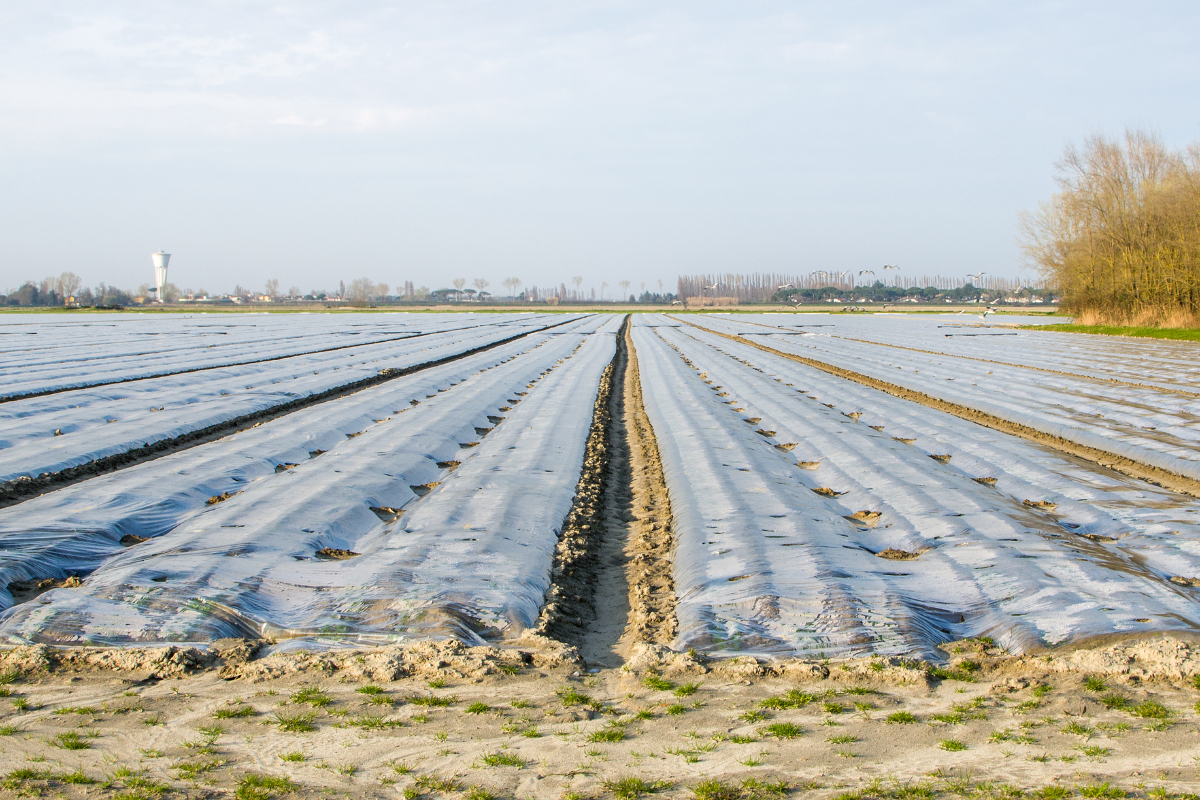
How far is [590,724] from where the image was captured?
338 centimetres

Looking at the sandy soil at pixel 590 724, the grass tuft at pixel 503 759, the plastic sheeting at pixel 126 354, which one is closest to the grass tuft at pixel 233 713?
the sandy soil at pixel 590 724

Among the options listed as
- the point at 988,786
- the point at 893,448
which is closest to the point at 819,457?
the point at 893,448

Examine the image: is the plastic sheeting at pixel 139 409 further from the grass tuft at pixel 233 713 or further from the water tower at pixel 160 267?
the water tower at pixel 160 267

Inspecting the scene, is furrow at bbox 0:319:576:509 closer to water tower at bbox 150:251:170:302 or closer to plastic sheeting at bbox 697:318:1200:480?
plastic sheeting at bbox 697:318:1200:480

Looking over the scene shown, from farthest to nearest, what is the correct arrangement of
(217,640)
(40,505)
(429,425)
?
(429,425) < (40,505) < (217,640)

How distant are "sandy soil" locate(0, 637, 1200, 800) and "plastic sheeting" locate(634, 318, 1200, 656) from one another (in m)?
0.24

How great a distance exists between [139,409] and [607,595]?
905 centimetres

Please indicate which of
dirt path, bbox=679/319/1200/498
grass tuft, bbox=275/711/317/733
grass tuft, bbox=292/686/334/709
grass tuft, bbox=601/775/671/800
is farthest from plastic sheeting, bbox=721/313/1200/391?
grass tuft, bbox=275/711/317/733

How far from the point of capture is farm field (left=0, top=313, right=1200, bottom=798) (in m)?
3.21

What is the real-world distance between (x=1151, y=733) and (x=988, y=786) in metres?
0.90

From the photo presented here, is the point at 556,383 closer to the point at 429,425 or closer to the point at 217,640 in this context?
the point at 429,425

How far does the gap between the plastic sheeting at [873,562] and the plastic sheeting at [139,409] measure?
621cm

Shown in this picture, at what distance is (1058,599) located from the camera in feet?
14.3

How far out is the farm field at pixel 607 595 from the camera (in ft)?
10.5
